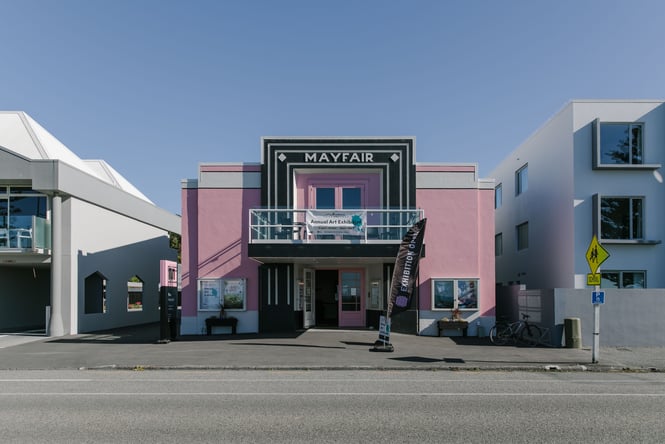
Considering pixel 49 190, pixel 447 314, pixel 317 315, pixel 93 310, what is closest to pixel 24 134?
pixel 49 190

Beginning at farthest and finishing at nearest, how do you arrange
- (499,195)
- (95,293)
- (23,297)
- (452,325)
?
(499,195)
(23,297)
(95,293)
(452,325)

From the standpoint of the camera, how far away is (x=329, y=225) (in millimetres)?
16250

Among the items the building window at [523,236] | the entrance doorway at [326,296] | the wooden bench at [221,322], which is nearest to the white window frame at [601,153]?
the building window at [523,236]

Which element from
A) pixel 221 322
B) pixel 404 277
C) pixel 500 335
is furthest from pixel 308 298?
pixel 500 335

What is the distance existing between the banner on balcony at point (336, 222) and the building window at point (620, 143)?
10122mm

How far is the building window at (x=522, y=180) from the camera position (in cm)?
2397

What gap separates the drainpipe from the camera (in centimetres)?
1883

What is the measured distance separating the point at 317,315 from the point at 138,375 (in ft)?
36.1

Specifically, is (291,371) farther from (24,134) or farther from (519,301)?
(24,134)

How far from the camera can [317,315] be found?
2117cm

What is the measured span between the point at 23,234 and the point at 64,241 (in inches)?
56.2

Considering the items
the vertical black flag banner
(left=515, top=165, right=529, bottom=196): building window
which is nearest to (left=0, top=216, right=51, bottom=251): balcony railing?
the vertical black flag banner

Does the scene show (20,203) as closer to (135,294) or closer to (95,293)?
(95,293)

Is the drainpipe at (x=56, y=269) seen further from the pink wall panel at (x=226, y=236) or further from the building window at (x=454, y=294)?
the building window at (x=454, y=294)
